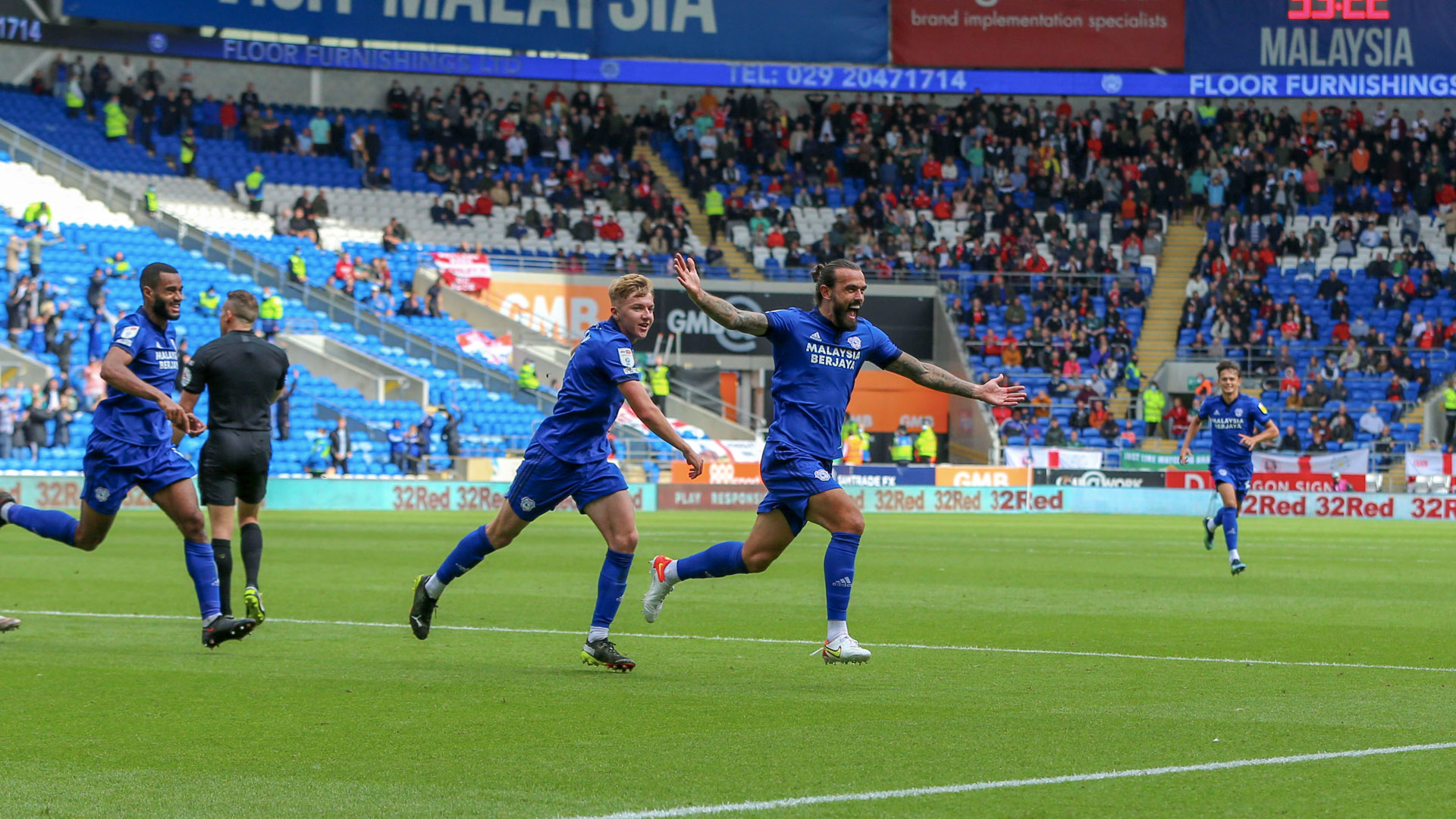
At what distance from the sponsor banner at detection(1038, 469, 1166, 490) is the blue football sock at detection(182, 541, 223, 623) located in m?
28.9

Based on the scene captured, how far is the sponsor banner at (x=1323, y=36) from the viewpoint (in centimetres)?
4709

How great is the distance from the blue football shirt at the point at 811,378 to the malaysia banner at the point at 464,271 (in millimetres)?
35742

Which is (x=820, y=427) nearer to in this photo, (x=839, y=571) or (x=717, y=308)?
(x=839, y=571)

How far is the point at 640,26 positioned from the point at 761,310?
29.9ft

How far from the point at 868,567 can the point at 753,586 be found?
9.72ft

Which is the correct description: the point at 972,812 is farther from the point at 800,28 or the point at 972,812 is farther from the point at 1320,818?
the point at 800,28

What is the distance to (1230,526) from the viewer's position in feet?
59.3

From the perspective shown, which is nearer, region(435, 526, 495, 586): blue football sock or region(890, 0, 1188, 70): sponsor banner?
region(435, 526, 495, 586): blue football sock

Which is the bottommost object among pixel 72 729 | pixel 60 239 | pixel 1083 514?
pixel 1083 514

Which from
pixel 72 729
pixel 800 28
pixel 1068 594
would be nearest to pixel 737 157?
pixel 800 28

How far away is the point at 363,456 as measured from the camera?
116 ft

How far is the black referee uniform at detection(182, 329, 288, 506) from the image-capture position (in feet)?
34.5

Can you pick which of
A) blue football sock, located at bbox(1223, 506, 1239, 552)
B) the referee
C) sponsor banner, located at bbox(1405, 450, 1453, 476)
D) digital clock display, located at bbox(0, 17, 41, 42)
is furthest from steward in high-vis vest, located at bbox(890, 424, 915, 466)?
the referee

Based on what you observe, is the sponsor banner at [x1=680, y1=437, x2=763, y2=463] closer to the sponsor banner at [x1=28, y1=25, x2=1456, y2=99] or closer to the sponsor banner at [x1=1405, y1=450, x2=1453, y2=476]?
the sponsor banner at [x1=28, y1=25, x2=1456, y2=99]
